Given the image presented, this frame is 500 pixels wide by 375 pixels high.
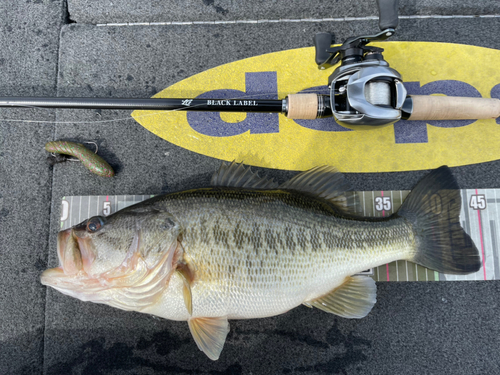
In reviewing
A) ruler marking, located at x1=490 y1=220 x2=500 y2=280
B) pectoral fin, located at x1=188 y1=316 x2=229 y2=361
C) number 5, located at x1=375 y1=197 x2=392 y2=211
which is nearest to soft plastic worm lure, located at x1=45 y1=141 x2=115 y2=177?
pectoral fin, located at x1=188 y1=316 x2=229 y2=361

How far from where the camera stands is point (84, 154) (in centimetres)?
180

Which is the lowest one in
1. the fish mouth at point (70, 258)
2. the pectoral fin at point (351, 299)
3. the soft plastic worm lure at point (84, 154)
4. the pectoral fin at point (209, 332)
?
the pectoral fin at point (209, 332)

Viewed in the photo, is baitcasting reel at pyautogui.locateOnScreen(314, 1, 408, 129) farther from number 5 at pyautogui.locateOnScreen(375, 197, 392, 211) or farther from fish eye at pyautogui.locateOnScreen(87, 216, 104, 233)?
fish eye at pyautogui.locateOnScreen(87, 216, 104, 233)

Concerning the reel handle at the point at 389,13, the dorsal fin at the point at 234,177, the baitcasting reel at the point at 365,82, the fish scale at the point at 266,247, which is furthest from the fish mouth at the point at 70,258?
the reel handle at the point at 389,13

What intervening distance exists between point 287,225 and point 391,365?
1115mm

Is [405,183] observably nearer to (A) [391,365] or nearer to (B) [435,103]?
(B) [435,103]

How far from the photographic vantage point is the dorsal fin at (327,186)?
1.67 m

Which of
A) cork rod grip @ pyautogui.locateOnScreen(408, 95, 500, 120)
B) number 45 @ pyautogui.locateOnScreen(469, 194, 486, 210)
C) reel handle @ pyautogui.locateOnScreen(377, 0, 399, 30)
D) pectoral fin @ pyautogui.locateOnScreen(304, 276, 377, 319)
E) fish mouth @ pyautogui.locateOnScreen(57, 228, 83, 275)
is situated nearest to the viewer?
fish mouth @ pyautogui.locateOnScreen(57, 228, 83, 275)

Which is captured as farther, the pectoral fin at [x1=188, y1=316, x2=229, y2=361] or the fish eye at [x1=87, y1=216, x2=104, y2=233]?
the pectoral fin at [x1=188, y1=316, x2=229, y2=361]

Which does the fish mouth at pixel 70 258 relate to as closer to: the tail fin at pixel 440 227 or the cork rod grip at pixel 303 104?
the cork rod grip at pixel 303 104

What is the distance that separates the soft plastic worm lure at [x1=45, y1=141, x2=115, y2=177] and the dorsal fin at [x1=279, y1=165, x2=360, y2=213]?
1093 mm

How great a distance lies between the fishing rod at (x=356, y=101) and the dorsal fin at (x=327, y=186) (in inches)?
11.9

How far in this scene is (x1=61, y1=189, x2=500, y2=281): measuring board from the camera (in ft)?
5.87

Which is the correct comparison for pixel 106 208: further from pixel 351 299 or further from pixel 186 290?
pixel 351 299
